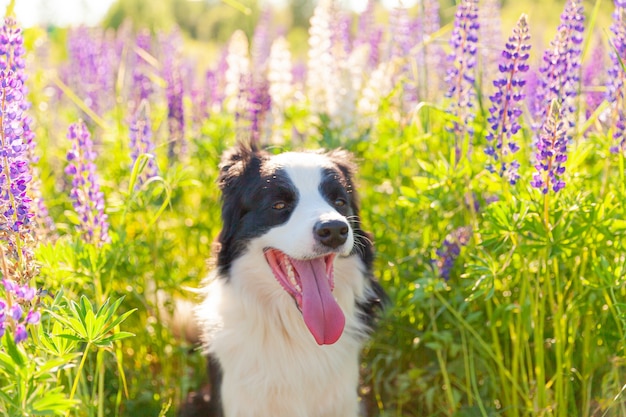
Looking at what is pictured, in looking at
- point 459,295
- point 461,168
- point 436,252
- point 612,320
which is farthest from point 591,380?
point 461,168

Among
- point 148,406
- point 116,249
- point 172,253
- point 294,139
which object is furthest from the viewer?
point 294,139

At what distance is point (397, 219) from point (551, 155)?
4.23ft

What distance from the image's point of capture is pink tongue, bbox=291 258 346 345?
2594 mm

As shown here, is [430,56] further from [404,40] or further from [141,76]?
[141,76]

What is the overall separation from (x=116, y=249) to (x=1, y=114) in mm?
1013

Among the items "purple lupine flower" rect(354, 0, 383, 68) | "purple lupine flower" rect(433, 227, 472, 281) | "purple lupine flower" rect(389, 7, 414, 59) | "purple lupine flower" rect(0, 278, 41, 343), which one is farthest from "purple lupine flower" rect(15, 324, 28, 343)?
"purple lupine flower" rect(354, 0, 383, 68)

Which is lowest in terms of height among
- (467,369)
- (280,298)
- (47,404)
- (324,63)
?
(467,369)

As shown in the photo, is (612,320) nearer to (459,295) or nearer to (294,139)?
(459,295)

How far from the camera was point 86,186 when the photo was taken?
8.90ft

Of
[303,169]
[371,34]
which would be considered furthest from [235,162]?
[371,34]

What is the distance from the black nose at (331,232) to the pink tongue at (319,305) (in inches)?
9.0

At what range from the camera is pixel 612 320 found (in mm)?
2834

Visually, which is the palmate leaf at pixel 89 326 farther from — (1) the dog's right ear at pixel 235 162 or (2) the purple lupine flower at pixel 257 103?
(2) the purple lupine flower at pixel 257 103

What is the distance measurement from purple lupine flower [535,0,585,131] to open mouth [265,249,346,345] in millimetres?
1044
